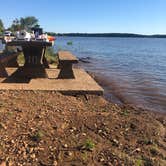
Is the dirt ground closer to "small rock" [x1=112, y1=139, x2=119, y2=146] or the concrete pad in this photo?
"small rock" [x1=112, y1=139, x2=119, y2=146]

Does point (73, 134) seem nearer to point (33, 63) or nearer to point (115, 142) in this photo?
point (115, 142)

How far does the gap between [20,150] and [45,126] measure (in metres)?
0.85

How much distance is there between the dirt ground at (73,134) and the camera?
4590mm

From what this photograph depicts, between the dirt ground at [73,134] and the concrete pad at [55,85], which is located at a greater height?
the concrete pad at [55,85]

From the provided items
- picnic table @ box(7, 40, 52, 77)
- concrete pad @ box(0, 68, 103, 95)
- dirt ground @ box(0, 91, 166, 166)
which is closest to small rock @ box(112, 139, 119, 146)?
dirt ground @ box(0, 91, 166, 166)

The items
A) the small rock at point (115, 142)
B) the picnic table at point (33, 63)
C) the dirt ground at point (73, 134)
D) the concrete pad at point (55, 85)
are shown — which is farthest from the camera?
the picnic table at point (33, 63)

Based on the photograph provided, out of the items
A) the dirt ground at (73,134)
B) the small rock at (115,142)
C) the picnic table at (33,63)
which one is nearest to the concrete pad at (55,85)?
the picnic table at (33,63)

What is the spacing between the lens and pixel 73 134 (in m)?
5.27

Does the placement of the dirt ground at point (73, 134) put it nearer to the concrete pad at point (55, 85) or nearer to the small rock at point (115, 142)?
the small rock at point (115, 142)

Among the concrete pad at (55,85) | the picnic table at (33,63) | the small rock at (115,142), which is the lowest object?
the small rock at (115,142)

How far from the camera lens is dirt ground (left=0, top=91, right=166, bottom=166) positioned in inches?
181

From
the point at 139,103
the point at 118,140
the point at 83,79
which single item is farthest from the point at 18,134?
the point at 139,103

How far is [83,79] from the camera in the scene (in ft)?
31.2

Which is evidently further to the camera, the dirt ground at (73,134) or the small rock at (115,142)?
the small rock at (115,142)
